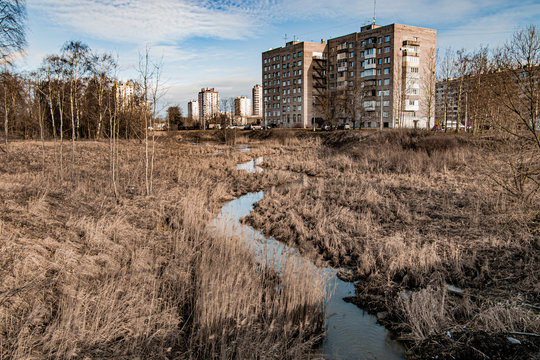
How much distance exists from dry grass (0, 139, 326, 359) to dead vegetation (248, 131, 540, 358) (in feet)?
5.54

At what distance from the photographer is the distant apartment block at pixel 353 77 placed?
6012 cm

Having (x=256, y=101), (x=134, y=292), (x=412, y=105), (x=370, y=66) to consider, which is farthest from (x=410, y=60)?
(x=256, y=101)

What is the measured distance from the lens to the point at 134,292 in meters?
Result: 5.47

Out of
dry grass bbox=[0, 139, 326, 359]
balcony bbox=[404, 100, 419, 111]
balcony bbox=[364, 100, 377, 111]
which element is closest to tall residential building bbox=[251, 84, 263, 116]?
balcony bbox=[364, 100, 377, 111]

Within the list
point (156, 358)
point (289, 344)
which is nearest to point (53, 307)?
point (156, 358)

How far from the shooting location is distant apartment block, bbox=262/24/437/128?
6012cm

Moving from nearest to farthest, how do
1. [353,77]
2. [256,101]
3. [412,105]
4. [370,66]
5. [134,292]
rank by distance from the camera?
1. [134,292]
2. [412,105]
3. [370,66]
4. [353,77]
5. [256,101]

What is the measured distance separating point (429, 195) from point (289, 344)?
11.0 metres

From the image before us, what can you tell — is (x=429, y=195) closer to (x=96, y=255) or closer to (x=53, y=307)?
(x=96, y=255)

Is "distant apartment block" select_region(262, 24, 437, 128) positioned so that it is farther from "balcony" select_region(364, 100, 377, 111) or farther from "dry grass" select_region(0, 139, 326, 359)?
"dry grass" select_region(0, 139, 326, 359)

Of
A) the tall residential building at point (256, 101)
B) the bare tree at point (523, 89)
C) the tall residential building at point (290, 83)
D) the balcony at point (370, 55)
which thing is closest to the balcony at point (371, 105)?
the balcony at point (370, 55)

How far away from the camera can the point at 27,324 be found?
14.0ft

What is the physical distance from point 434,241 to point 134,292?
Result: 23.7 feet

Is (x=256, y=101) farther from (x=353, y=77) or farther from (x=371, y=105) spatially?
(x=371, y=105)
